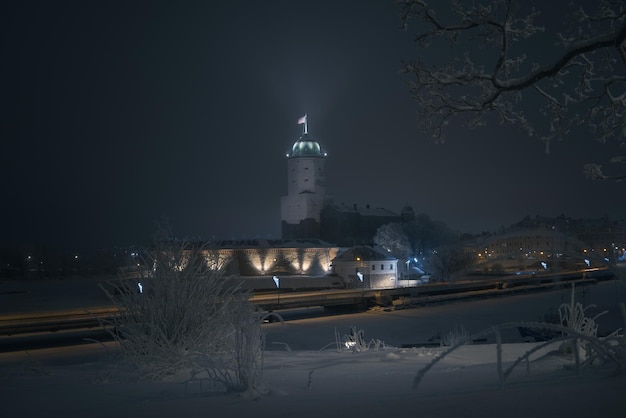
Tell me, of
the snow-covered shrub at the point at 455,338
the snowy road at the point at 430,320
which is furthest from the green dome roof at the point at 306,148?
the snow-covered shrub at the point at 455,338

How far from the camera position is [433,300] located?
40.6 metres

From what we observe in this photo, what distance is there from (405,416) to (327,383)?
1710mm

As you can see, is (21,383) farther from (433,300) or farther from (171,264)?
(433,300)

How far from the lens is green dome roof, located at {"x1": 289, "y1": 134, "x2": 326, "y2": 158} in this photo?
320 feet

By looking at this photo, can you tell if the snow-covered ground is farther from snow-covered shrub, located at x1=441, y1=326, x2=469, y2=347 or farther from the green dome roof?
the green dome roof

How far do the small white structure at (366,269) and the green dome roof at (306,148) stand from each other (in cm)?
3934

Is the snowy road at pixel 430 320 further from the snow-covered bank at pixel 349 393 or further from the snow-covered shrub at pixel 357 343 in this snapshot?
the snow-covered bank at pixel 349 393

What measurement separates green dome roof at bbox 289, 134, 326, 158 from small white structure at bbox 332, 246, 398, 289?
39.3 metres

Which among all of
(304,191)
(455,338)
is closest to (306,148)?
(304,191)

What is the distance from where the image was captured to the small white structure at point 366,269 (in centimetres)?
5856

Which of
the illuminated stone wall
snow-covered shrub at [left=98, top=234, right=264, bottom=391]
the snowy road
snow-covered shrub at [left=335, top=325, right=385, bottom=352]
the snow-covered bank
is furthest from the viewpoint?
the illuminated stone wall

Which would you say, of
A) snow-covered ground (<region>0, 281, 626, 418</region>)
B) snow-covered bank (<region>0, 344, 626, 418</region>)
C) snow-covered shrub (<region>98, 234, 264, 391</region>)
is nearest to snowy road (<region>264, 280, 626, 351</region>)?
snow-covered shrub (<region>98, 234, 264, 391</region>)

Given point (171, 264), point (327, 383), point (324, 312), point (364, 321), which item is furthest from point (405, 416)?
point (324, 312)

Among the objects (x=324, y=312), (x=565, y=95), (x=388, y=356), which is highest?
(x=565, y=95)
